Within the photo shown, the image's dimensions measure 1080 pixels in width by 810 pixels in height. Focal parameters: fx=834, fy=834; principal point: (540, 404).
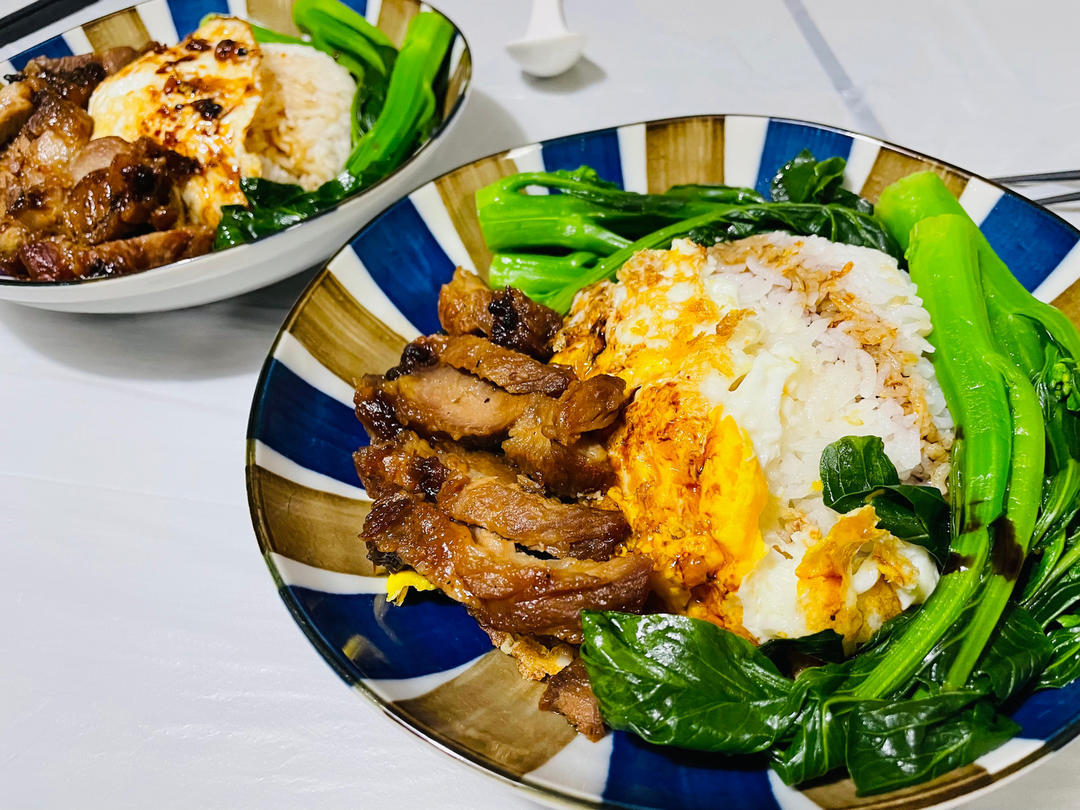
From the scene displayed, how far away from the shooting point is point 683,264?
227cm

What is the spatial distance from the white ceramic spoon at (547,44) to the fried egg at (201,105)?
3.98 ft

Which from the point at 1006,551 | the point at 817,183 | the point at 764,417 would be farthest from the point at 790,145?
the point at 1006,551

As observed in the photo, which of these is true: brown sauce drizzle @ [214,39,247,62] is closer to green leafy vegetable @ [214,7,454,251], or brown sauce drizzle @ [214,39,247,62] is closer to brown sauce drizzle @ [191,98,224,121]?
brown sauce drizzle @ [191,98,224,121]

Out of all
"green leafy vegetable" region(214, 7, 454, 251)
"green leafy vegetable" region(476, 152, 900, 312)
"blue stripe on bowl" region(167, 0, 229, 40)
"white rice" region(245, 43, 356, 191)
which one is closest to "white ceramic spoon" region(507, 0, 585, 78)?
"green leafy vegetable" region(214, 7, 454, 251)

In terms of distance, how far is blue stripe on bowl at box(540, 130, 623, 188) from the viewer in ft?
9.37

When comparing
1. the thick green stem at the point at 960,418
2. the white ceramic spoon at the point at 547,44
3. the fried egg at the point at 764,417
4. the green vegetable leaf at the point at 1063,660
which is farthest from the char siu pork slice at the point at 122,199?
the green vegetable leaf at the point at 1063,660

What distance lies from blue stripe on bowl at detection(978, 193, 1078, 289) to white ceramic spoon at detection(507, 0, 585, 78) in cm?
208

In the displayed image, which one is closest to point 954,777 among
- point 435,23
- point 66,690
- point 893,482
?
point 893,482

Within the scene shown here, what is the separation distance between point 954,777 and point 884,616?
387 mm

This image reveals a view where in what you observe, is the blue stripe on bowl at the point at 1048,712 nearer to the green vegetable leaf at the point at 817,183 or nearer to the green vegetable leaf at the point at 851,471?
the green vegetable leaf at the point at 851,471

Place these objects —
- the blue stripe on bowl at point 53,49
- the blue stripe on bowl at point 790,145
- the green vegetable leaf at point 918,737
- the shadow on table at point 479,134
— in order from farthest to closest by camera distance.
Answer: the blue stripe on bowl at point 53,49 → the shadow on table at point 479,134 → the blue stripe on bowl at point 790,145 → the green vegetable leaf at point 918,737

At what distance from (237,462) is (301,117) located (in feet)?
4.62

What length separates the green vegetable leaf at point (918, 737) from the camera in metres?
1.46

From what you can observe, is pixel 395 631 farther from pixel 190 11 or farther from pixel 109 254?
pixel 190 11
